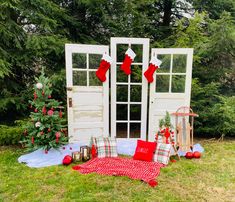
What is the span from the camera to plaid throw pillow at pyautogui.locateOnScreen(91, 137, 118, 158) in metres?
3.66

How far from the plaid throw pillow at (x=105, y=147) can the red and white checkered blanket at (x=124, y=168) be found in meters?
0.12

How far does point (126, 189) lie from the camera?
2736 millimetres

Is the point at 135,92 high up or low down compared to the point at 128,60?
down

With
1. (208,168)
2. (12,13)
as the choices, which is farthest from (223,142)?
(12,13)

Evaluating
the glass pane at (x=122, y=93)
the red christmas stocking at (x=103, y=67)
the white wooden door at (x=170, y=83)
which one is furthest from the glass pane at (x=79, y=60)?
the white wooden door at (x=170, y=83)

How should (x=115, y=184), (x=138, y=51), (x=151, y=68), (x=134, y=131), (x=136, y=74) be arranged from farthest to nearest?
(x=134, y=131) < (x=138, y=51) < (x=136, y=74) < (x=151, y=68) < (x=115, y=184)

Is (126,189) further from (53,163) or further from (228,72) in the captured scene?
(228,72)

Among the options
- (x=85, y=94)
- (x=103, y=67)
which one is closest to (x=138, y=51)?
(x=103, y=67)

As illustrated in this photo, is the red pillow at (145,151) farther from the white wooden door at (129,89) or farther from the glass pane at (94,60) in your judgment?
the glass pane at (94,60)

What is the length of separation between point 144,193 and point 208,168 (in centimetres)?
124

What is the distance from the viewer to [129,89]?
4266mm

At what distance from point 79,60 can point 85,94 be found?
60 centimetres

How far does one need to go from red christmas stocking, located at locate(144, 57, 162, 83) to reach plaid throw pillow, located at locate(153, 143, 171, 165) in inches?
46.5

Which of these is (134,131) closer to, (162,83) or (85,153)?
(162,83)
